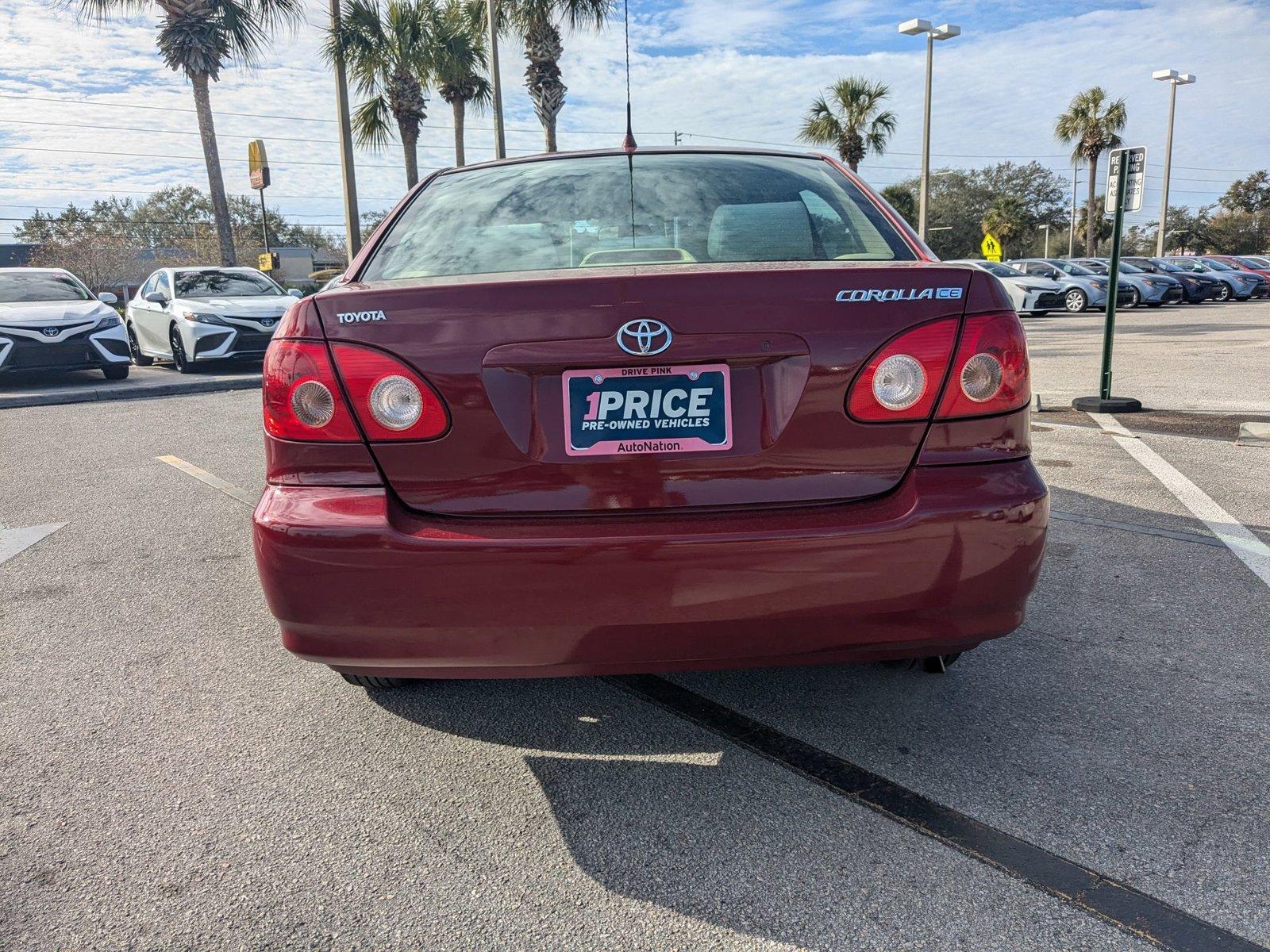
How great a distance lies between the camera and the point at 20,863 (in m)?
2.11

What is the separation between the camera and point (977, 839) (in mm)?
2082

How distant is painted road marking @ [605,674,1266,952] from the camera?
1.78 metres

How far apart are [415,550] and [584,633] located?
1.29 feet

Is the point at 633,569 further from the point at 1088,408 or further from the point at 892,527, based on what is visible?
the point at 1088,408

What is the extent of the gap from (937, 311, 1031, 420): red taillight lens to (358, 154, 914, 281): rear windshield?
406 mm

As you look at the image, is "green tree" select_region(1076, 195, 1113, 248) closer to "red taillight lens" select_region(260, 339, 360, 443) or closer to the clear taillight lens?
the clear taillight lens

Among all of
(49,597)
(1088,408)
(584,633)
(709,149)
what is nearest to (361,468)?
(584,633)

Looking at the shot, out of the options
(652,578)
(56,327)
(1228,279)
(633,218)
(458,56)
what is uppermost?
(458,56)

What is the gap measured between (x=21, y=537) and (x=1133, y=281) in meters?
28.7

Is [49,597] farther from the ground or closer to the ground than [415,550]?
closer to the ground

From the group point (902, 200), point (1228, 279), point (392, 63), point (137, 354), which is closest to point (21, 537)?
point (137, 354)

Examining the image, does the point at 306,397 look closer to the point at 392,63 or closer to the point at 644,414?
the point at 644,414

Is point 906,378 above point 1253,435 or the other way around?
above

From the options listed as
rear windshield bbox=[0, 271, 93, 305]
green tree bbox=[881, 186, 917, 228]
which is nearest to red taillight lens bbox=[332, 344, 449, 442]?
rear windshield bbox=[0, 271, 93, 305]
